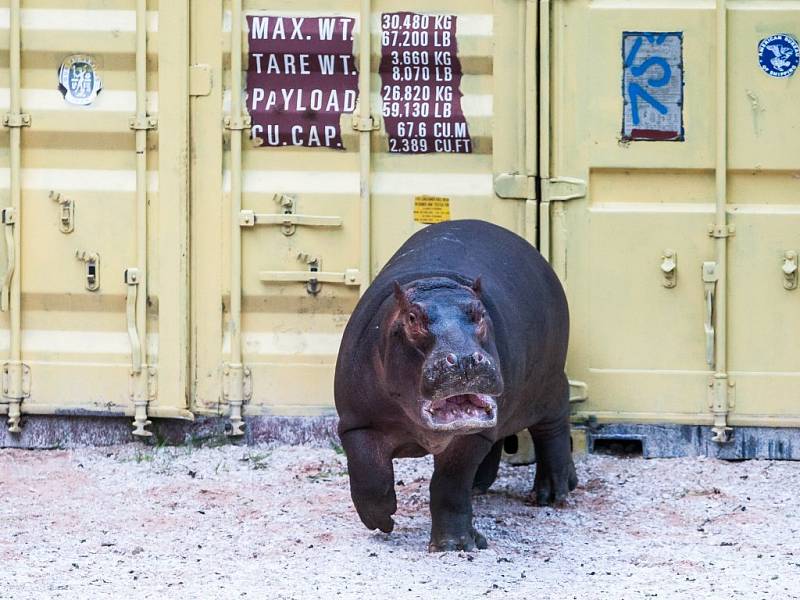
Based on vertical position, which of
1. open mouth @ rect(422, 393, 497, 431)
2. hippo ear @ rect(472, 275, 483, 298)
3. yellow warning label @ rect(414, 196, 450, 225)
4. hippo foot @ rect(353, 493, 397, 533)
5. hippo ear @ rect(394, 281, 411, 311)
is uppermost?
yellow warning label @ rect(414, 196, 450, 225)

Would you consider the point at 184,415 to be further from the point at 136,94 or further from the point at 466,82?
the point at 466,82

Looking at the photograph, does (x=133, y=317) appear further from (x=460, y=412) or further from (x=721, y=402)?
(x=721, y=402)

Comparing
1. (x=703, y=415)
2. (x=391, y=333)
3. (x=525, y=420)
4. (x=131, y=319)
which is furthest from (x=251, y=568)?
(x=703, y=415)

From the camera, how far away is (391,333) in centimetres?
638

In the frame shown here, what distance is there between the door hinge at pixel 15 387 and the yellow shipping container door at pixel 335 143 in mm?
890

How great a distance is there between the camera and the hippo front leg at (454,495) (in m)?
6.61

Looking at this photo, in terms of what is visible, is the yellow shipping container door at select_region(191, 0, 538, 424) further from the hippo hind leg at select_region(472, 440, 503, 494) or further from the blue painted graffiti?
the hippo hind leg at select_region(472, 440, 503, 494)

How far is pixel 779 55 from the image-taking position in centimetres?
802

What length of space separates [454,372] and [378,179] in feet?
7.86

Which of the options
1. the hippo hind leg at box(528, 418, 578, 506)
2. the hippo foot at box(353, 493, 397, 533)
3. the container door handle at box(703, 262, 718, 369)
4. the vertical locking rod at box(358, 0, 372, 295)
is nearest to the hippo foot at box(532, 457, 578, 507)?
the hippo hind leg at box(528, 418, 578, 506)

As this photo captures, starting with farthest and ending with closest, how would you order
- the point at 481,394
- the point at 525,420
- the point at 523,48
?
the point at 523,48 → the point at 525,420 → the point at 481,394

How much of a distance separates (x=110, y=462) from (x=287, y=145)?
180 centimetres

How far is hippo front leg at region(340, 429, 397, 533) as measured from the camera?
21.8 ft

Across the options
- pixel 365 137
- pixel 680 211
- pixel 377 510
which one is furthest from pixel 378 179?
pixel 377 510
